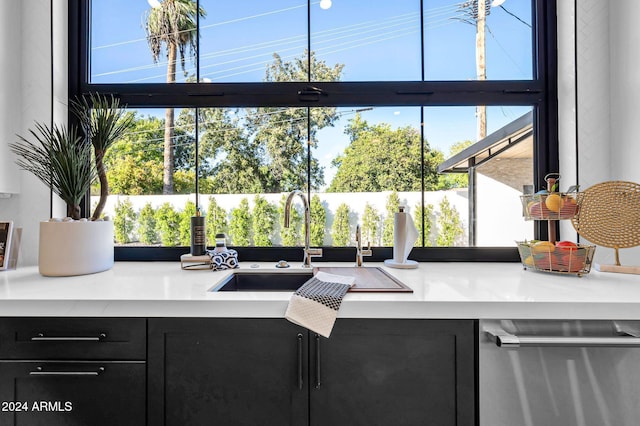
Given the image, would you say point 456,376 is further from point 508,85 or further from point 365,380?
point 508,85

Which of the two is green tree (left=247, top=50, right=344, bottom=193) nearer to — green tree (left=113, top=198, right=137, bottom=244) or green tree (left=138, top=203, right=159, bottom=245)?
green tree (left=138, top=203, right=159, bottom=245)

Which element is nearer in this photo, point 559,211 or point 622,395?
point 622,395

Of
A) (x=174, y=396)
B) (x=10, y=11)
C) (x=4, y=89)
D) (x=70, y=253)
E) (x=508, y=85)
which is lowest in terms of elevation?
(x=174, y=396)

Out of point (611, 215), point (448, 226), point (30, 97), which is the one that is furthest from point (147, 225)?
point (611, 215)

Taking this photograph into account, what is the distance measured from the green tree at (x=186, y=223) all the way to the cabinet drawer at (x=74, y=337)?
32.6 inches

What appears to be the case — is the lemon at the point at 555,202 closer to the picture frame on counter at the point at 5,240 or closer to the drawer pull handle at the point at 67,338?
the drawer pull handle at the point at 67,338

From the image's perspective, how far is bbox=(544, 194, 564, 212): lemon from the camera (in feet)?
4.62

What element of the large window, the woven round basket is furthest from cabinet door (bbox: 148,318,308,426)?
the woven round basket

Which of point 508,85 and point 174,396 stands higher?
point 508,85

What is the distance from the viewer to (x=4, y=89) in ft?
4.94

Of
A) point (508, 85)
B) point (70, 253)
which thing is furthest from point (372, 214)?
point (70, 253)

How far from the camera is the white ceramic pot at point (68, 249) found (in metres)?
1.31

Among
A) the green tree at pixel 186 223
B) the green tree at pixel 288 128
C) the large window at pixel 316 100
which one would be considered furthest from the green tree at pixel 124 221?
the green tree at pixel 288 128

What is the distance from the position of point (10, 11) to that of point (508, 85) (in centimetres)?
262
